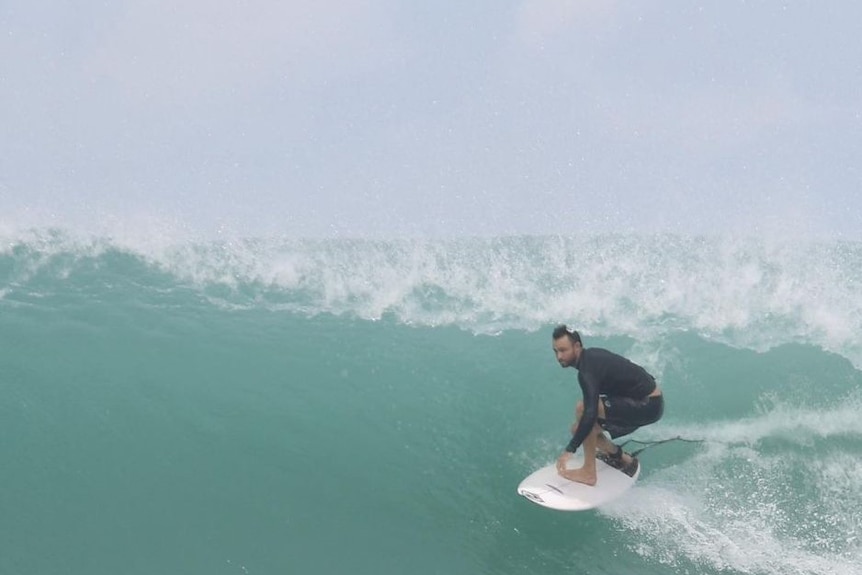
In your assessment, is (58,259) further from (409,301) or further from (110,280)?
(409,301)

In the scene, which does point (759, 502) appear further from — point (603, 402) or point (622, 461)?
point (603, 402)

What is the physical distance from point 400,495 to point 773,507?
9.90 feet

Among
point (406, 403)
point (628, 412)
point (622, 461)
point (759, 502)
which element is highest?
point (628, 412)

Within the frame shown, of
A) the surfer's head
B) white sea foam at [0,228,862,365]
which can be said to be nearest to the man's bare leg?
the surfer's head

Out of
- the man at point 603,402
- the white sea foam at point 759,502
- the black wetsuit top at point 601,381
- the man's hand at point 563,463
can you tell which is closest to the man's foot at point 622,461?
the man at point 603,402

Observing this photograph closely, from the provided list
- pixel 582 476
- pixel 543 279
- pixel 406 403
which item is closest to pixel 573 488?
pixel 582 476

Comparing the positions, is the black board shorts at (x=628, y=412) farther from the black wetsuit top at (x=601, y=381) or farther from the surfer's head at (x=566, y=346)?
the surfer's head at (x=566, y=346)

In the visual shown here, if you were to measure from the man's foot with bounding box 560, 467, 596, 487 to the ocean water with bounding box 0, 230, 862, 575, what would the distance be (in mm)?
366

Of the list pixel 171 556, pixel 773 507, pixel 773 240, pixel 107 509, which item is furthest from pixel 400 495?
pixel 773 240

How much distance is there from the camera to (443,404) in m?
8.34

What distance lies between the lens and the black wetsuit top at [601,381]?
20.8 feet

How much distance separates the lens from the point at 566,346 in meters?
6.25

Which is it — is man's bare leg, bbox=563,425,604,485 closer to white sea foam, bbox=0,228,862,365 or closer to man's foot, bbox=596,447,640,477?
man's foot, bbox=596,447,640,477

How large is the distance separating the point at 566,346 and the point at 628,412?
2.92 ft
